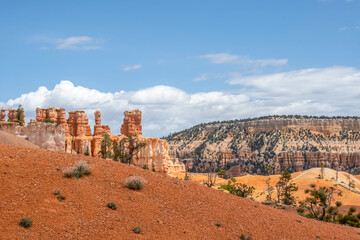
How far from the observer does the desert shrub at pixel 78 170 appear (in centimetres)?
1958

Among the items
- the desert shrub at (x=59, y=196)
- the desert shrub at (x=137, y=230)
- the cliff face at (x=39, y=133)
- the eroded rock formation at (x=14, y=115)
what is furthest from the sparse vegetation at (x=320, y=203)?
the eroded rock formation at (x=14, y=115)

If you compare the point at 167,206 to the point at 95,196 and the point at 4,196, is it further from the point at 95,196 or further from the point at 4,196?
the point at 4,196

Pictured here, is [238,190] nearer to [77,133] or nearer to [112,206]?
[77,133]

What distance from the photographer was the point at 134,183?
21.0 metres

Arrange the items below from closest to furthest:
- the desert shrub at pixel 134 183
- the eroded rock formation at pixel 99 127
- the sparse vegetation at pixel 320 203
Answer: the desert shrub at pixel 134 183
the sparse vegetation at pixel 320 203
the eroded rock formation at pixel 99 127

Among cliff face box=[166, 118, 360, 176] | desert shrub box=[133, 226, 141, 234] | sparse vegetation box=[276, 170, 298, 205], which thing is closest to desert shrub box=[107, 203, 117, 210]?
desert shrub box=[133, 226, 141, 234]

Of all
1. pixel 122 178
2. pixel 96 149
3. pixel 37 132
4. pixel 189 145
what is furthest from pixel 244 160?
pixel 122 178

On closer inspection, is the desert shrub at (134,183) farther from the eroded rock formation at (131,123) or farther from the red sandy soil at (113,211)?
the eroded rock formation at (131,123)

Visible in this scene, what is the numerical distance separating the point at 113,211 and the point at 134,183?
3.19m

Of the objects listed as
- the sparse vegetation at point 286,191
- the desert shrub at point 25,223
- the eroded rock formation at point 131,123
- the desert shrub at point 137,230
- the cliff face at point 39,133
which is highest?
the eroded rock formation at point 131,123

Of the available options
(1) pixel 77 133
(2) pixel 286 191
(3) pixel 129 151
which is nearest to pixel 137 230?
(3) pixel 129 151

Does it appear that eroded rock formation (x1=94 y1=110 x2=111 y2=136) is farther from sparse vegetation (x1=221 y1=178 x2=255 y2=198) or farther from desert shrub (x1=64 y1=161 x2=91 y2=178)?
desert shrub (x1=64 y1=161 x2=91 y2=178)

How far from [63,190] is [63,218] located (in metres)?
2.26

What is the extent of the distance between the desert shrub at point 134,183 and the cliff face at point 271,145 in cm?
11800
